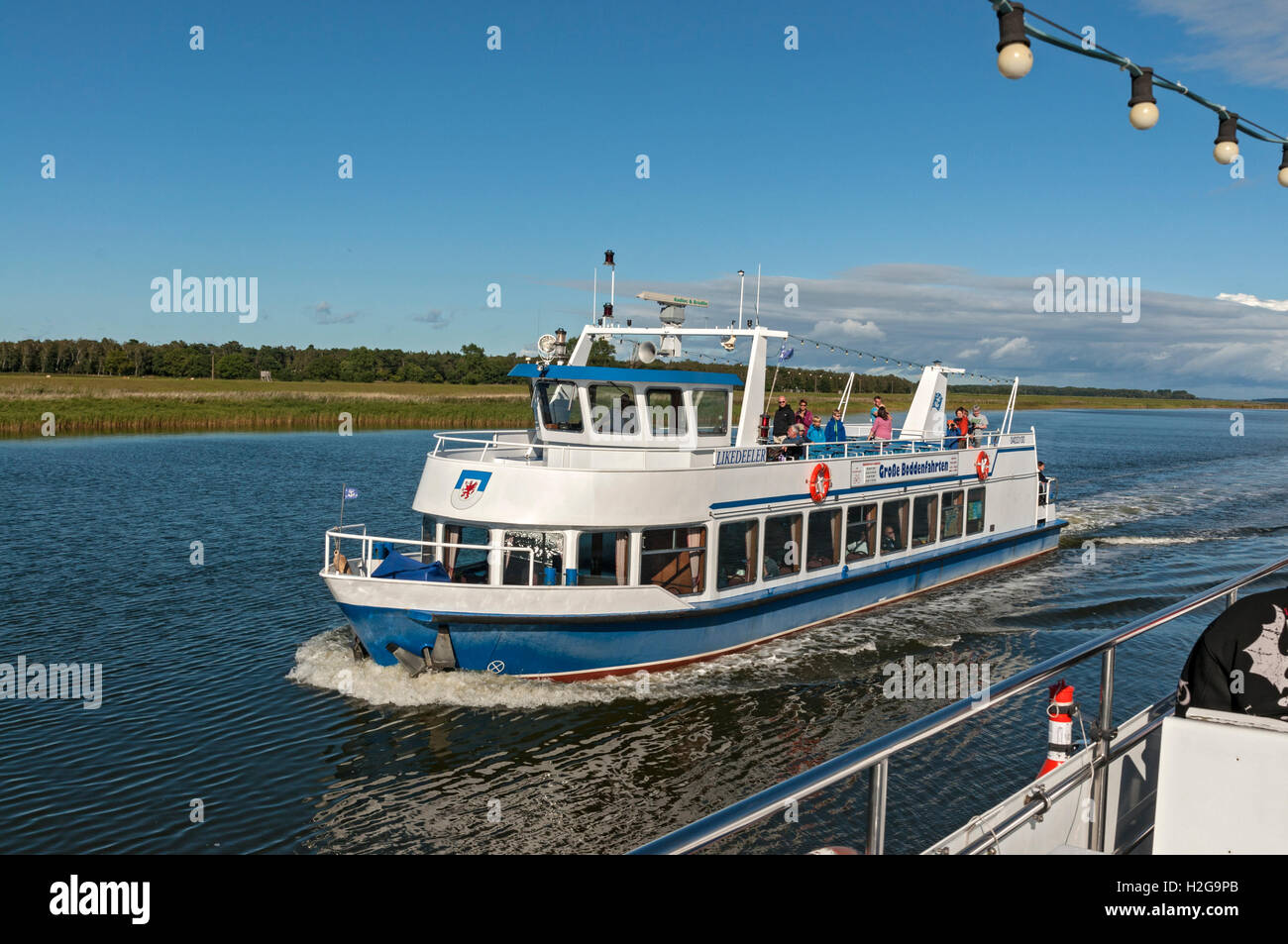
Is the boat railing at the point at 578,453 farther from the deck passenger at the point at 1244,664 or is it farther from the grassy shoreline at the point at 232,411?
the grassy shoreline at the point at 232,411

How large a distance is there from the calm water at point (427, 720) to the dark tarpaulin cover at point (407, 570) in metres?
1.40

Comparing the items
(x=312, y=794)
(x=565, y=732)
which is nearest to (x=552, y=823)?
(x=565, y=732)

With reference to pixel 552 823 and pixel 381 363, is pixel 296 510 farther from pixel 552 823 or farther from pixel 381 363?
pixel 381 363

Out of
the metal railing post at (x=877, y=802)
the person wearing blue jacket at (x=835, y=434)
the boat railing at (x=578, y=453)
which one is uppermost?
the person wearing blue jacket at (x=835, y=434)

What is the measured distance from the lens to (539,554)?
13.5m

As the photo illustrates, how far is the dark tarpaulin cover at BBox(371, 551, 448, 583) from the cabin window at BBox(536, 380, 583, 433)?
3.48m

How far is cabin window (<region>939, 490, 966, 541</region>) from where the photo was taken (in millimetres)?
20188

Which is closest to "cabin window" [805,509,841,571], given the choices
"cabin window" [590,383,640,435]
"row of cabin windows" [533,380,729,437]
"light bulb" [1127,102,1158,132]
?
"row of cabin windows" [533,380,729,437]

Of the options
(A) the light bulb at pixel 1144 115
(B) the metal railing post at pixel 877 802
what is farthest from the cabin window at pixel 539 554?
(B) the metal railing post at pixel 877 802

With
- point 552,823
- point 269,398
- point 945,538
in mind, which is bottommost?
point 552,823

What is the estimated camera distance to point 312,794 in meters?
10.6

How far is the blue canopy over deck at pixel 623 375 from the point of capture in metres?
15.0
